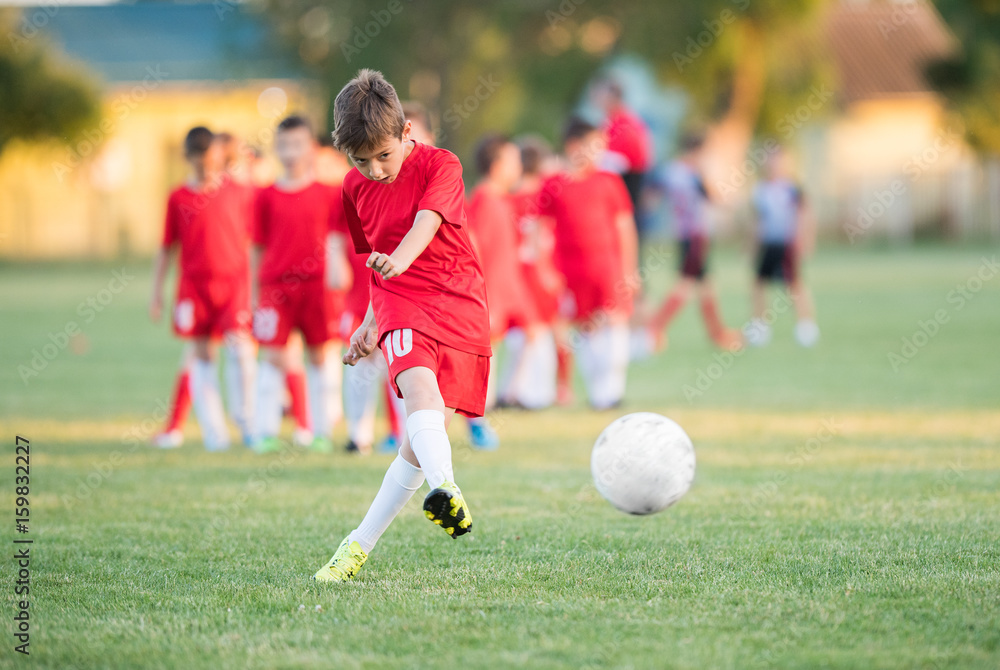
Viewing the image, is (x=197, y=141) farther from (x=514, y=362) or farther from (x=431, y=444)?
(x=431, y=444)

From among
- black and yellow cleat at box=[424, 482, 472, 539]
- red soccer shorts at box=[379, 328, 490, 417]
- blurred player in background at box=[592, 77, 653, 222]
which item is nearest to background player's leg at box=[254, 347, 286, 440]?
red soccer shorts at box=[379, 328, 490, 417]

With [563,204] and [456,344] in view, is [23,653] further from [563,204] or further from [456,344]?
[563,204]

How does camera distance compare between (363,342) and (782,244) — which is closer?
(363,342)

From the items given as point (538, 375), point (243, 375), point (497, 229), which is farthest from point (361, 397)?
point (538, 375)

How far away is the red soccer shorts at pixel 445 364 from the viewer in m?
4.17

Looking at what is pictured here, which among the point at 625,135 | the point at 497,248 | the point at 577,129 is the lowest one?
the point at 497,248

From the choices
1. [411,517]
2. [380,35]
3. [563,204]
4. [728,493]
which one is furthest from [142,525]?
[380,35]

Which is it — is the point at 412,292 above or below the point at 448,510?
above

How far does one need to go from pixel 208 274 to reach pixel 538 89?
2758cm

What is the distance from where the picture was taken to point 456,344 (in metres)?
4.26

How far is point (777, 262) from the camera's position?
46.4 ft

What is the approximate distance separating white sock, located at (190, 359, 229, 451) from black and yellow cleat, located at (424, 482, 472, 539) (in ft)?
14.2

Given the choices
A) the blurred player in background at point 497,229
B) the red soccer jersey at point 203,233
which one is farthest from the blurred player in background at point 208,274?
the blurred player in background at point 497,229

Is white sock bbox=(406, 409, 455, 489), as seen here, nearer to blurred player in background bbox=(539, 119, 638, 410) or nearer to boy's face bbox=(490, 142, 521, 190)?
boy's face bbox=(490, 142, 521, 190)
